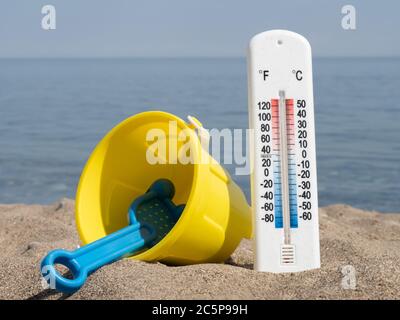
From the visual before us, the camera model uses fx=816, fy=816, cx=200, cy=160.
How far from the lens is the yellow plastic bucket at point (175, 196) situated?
244 centimetres

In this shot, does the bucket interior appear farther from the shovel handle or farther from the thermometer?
the thermometer

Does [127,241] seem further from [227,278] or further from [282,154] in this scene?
[282,154]

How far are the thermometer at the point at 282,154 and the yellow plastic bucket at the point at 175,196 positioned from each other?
0.13 m

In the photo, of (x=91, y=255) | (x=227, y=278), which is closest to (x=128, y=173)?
(x=91, y=255)

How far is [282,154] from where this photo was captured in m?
2.50

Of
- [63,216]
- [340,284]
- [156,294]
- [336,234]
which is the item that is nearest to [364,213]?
[336,234]

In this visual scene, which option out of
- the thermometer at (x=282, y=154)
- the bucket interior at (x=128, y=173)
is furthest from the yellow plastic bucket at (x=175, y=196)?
the thermometer at (x=282, y=154)

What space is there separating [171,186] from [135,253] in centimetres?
30

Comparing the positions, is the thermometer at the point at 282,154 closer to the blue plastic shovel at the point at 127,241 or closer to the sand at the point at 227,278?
the sand at the point at 227,278

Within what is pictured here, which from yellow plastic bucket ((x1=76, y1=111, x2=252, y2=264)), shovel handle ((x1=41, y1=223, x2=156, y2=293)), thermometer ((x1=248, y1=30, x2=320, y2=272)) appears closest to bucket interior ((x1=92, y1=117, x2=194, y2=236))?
yellow plastic bucket ((x1=76, y1=111, x2=252, y2=264))

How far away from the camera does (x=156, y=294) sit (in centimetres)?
215

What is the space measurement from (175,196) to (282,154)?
484 millimetres

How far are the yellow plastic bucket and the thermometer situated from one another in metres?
0.13
